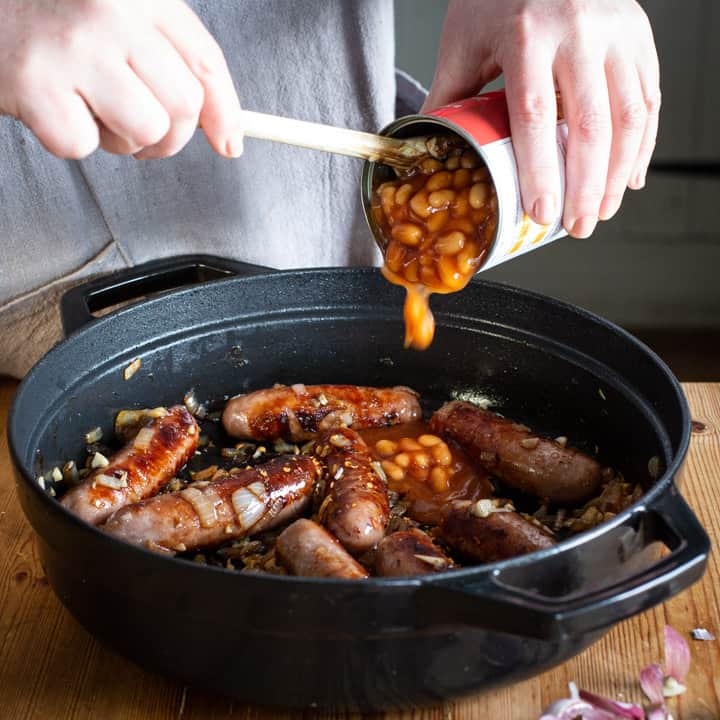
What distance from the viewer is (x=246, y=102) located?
2.12 meters

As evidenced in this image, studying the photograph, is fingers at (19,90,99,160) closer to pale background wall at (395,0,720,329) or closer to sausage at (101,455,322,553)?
sausage at (101,455,322,553)

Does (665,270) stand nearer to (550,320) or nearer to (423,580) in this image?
(550,320)

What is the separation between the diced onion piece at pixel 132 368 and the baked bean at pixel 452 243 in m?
0.63

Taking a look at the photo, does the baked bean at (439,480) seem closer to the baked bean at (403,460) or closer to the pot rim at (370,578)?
the baked bean at (403,460)

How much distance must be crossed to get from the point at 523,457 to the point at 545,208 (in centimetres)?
46

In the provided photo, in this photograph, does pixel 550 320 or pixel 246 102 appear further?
pixel 246 102

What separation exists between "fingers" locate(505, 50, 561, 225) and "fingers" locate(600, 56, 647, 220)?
0.12 metres

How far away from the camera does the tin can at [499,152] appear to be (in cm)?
145

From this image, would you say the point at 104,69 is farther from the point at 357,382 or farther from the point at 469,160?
the point at 357,382

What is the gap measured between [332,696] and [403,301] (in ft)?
2.97

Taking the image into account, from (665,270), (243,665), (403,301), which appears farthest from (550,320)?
(665,270)

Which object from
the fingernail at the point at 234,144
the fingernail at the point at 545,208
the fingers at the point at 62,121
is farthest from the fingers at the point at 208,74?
the fingernail at the point at 545,208

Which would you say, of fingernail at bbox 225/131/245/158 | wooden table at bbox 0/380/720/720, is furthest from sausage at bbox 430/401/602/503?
fingernail at bbox 225/131/245/158

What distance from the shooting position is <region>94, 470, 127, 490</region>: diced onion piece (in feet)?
5.32
